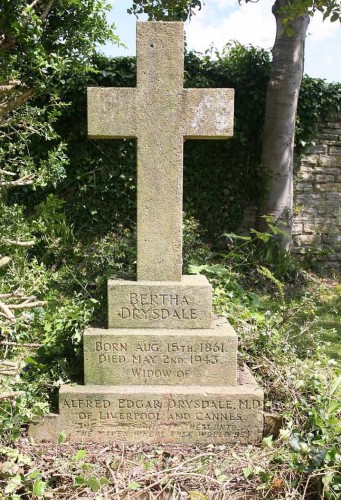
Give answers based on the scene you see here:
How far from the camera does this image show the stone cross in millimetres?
3199

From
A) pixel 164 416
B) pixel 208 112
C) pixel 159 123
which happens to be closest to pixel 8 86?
pixel 159 123

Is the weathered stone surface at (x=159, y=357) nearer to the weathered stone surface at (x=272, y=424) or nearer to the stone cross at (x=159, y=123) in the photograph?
the weathered stone surface at (x=272, y=424)

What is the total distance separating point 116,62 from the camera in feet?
23.6

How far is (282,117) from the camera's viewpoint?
7137mm

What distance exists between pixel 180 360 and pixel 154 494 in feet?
2.67

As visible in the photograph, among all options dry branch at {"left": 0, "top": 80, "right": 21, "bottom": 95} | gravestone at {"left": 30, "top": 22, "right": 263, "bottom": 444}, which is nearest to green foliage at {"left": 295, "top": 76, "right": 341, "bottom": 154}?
dry branch at {"left": 0, "top": 80, "right": 21, "bottom": 95}

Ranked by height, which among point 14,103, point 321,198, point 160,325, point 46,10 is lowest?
point 160,325

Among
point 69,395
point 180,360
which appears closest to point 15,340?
point 69,395

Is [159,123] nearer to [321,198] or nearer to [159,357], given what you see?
[159,357]

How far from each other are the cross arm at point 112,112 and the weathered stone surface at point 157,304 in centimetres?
96

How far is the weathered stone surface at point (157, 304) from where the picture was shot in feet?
10.7

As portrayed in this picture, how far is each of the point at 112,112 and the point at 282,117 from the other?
4.41 metres

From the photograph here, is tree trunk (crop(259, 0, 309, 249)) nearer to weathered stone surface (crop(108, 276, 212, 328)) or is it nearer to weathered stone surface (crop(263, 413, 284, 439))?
weathered stone surface (crop(108, 276, 212, 328))

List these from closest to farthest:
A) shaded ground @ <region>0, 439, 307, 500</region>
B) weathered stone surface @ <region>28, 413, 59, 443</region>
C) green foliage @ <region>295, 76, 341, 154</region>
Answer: shaded ground @ <region>0, 439, 307, 500</region> → weathered stone surface @ <region>28, 413, 59, 443</region> → green foliage @ <region>295, 76, 341, 154</region>
